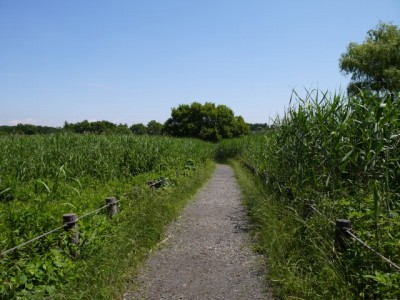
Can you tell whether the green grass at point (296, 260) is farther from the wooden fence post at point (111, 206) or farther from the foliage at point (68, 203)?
the wooden fence post at point (111, 206)

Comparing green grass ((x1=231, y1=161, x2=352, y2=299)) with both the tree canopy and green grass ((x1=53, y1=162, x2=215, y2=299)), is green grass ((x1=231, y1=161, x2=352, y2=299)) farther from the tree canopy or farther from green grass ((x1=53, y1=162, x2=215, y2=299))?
the tree canopy

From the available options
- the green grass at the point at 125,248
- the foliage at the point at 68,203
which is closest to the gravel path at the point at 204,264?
the green grass at the point at 125,248

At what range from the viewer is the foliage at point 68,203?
349cm

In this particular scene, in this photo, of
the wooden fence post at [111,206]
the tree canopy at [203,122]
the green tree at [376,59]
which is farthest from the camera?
the tree canopy at [203,122]

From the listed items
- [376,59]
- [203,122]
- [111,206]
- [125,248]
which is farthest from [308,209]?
[203,122]

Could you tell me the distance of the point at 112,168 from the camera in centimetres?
1075

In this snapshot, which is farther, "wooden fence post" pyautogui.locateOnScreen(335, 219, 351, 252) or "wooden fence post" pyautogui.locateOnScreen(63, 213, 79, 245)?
"wooden fence post" pyautogui.locateOnScreen(63, 213, 79, 245)

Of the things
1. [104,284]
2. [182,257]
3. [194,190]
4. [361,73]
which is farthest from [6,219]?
[361,73]

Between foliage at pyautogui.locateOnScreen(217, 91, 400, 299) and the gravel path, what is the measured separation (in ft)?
2.10

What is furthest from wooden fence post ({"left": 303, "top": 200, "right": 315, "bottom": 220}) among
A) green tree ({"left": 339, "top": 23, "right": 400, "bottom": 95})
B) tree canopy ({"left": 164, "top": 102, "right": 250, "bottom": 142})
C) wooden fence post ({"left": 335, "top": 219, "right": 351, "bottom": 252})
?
tree canopy ({"left": 164, "top": 102, "right": 250, "bottom": 142})

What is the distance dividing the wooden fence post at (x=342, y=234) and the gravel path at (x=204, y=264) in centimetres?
106

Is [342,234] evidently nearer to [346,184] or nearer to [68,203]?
[346,184]

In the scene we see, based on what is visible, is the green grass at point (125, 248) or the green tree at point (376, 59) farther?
the green tree at point (376, 59)

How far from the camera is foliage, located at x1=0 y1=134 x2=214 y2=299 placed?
349 centimetres
